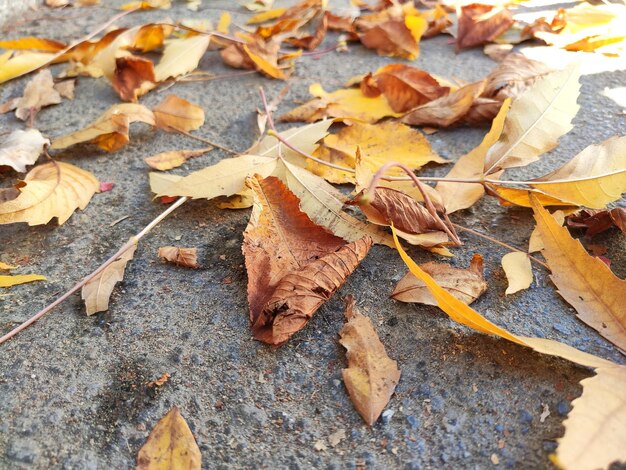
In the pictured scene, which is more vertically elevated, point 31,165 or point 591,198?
point 591,198

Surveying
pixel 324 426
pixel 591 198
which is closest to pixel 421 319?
pixel 324 426

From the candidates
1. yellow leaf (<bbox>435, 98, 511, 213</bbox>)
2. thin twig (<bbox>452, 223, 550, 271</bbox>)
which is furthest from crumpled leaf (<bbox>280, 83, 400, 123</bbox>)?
thin twig (<bbox>452, 223, 550, 271</bbox>)

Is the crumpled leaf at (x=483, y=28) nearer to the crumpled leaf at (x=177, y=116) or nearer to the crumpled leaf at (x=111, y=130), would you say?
the crumpled leaf at (x=177, y=116)

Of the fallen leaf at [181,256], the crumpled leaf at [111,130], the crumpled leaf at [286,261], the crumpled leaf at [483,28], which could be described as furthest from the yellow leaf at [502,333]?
the crumpled leaf at [483,28]

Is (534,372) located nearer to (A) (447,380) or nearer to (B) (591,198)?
(A) (447,380)

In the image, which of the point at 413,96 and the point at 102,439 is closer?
the point at 102,439

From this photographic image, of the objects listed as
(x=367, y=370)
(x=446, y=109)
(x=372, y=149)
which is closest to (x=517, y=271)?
(x=367, y=370)

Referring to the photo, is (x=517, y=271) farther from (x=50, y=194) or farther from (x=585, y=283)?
(x=50, y=194)

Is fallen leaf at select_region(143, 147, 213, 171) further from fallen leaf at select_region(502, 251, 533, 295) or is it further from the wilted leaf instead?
fallen leaf at select_region(502, 251, 533, 295)
